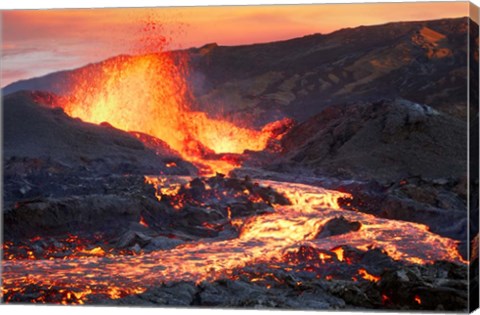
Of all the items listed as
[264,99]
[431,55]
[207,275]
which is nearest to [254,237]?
[207,275]

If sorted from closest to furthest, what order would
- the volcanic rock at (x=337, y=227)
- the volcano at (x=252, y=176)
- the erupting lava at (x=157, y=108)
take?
1. the volcano at (x=252, y=176)
2. the volcanic rock at (x=337, y=227)
3. the erupting lava at (x=157, y=108)

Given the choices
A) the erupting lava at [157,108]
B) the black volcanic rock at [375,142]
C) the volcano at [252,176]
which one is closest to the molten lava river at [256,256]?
the volcano at [252,176]

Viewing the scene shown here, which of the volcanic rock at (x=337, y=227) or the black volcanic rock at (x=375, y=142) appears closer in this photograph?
the black volcanic rock at (x=375, y=142)

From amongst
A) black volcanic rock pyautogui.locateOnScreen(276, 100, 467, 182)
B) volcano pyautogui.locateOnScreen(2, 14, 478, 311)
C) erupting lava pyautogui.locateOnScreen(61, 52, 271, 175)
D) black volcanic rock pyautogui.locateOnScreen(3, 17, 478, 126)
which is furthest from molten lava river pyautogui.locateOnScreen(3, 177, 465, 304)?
black volcanic rock pyautogui.locateOnScreen(3, 17, 478, 126)

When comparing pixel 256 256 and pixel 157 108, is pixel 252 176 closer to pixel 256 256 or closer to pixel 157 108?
pixel 256 256

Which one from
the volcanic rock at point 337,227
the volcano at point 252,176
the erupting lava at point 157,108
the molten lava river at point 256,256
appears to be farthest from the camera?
the erupting lava at point 157,108

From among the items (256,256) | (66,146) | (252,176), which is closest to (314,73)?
(252,176)

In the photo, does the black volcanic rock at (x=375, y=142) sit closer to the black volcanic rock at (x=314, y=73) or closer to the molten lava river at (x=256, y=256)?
the black volcanic rock at (x=314, y=73)

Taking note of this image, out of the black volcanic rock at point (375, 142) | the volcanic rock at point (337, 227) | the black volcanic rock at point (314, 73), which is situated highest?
the black volcanic rock at point (314, 73)
